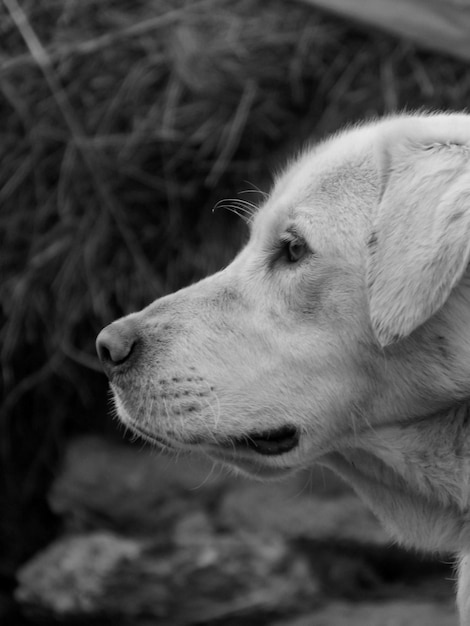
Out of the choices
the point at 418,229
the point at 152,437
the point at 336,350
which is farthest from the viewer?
the point at 152,437

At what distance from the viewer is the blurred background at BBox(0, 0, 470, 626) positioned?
3715mm

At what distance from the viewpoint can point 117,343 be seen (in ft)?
6.70

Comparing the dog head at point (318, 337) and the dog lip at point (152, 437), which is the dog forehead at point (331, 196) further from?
the dog lip at point (152, 437)

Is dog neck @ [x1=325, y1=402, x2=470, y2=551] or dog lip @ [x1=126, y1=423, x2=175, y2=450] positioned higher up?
dog lip @ [x1=126, y1=423, x2=175, y2=450]

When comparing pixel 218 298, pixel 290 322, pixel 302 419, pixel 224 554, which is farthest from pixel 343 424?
pixel 224 554

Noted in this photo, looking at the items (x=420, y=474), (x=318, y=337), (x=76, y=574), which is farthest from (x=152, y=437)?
(x=76, y=574)

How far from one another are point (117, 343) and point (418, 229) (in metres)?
0.68

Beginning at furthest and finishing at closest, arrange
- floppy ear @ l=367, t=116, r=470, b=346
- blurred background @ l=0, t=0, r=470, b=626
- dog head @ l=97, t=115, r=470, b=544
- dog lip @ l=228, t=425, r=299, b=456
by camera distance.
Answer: blurred background @ l=0, t=0, r=470, b=626
dog lip @ l=228, t=425, r=299, b=456
dog head @ l=97, t=115, r=470, b=544
floppy ear @ l=367, t=116, r=470, b=346

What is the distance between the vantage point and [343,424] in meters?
1.99

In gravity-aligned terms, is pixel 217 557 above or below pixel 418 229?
below

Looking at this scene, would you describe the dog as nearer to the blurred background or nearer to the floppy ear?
the floppy ear

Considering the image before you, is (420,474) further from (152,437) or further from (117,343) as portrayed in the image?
(117,343)

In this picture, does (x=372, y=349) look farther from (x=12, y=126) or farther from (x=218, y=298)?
(x=12, y=126)

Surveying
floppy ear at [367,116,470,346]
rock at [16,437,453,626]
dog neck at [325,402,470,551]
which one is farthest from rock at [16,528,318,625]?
floppy ear at [367,116,470,346]
